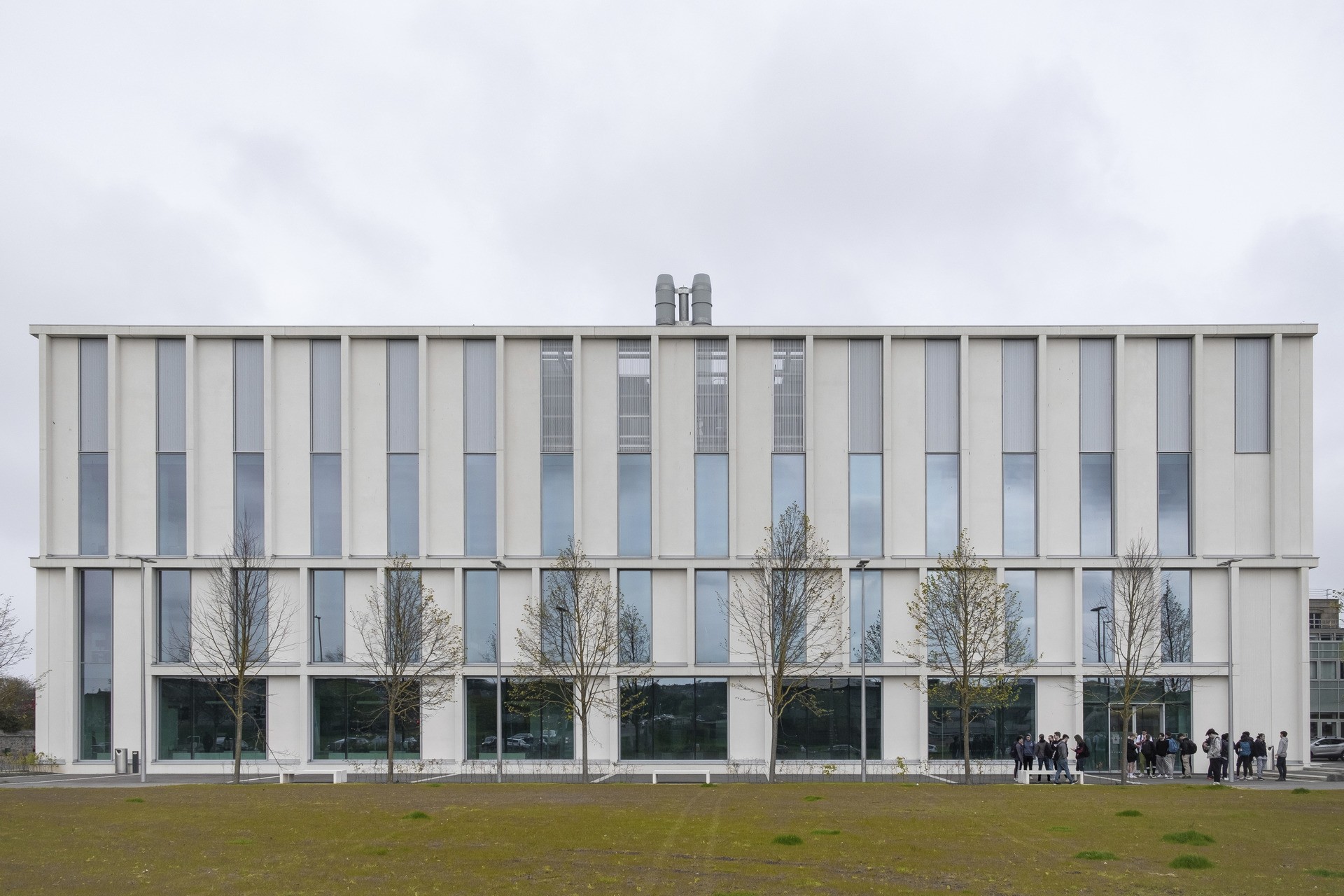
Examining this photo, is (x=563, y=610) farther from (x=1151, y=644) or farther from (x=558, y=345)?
(x=1151, y=644)

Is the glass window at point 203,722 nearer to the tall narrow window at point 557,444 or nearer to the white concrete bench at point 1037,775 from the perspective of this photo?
the tall narrow window at point 557,444

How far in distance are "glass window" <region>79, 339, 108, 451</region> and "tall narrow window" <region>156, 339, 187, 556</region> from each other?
2.20 meters

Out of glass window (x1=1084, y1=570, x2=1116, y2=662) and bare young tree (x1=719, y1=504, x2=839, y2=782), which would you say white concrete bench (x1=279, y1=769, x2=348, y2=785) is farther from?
glass window (x1=1084, y1=570, x2=1116, y2=662)

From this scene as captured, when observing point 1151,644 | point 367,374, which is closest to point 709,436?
point 367,374

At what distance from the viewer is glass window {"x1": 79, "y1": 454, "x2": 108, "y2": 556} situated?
4297 cm

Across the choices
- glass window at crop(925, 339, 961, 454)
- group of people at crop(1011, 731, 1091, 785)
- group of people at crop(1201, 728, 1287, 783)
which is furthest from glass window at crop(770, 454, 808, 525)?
group of people at crop(1201, 728, 1287, 783)

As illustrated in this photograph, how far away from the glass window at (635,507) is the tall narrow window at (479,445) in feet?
16.8

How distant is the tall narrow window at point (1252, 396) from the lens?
4297cm

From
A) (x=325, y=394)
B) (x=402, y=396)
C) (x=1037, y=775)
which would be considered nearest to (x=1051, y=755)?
(x=1037, y=775)

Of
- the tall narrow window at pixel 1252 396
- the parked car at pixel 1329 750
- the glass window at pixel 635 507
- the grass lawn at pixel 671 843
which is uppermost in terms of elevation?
the tall narrow window at pixel 1252 396

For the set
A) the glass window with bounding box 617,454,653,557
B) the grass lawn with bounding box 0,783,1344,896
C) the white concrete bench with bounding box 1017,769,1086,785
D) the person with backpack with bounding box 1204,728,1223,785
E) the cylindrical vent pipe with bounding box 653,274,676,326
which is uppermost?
the cylindrical vent pipe with bounding box 653,274,676,326

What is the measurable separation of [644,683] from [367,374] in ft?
55.0

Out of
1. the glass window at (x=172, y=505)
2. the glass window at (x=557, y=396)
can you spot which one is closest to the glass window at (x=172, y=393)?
the glass window at (x=172, y=505)

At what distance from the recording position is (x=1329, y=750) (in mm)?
56406
